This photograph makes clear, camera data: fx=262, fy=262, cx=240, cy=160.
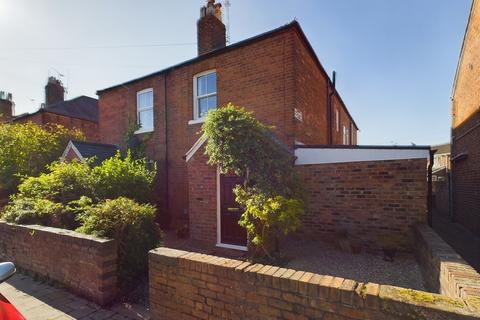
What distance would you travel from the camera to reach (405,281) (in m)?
4.21

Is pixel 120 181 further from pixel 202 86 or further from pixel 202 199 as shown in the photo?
pixel 202 86

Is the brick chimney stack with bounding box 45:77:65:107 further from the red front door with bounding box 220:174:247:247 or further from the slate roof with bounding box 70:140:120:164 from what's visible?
the red front door with bounding box 220:174:247:247

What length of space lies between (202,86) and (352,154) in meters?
6.10

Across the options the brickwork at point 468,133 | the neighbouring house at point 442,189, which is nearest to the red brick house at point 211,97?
the brickwork at point 468,133

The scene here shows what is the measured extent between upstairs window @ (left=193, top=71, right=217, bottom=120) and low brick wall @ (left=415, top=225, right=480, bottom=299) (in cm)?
739

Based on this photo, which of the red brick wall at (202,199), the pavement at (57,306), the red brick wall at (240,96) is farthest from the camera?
the red brick wall at (240,96)

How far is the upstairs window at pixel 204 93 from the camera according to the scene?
31.3 feet

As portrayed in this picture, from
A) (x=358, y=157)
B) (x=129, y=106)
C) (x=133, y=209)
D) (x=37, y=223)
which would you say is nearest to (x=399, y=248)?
(x=358, y=157)

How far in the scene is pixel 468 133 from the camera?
11.1 m

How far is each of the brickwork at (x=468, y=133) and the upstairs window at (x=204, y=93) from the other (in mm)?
9930

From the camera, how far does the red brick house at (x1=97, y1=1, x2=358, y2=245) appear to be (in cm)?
775

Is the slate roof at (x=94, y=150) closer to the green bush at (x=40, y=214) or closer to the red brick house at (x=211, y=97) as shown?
the red brick house at (x=211, y=97)

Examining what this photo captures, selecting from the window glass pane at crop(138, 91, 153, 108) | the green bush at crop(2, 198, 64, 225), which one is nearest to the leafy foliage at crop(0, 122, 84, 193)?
the window glass pane at crop(138, 91, 153, 108)

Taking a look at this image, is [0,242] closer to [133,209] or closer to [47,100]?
[133,209]
